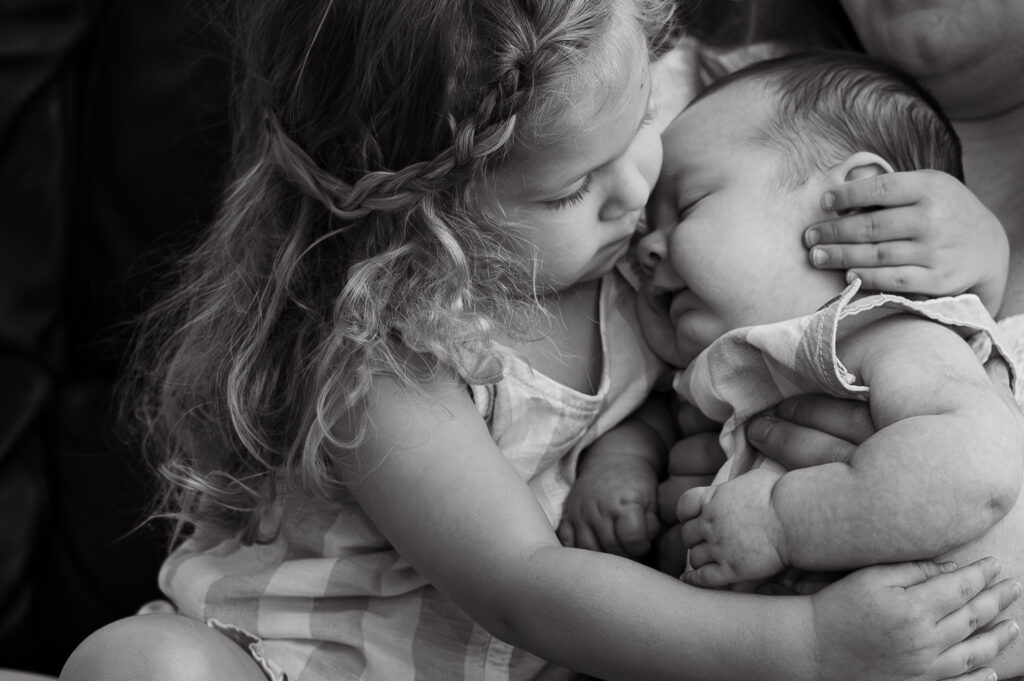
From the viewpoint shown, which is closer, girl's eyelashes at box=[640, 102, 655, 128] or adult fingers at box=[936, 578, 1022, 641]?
adult fingers at box=[936, 578, 1022, 641]

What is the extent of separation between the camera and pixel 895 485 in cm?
86

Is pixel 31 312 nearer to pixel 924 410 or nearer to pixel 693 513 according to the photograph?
pixel 693 513

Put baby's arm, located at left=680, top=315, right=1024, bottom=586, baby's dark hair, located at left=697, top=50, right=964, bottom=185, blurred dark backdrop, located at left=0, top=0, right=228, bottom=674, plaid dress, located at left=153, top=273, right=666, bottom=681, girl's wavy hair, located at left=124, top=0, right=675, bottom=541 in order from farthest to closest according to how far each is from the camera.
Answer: blurred dark backdrop, located at left=0, top=0, right=228, bottom=674 < plaid dress, located at left=153, top=273, right=666, bottom=681 < baby's dark hair, located at left=697, top=50, right=964, bottom=185 < girl's wavy hair, located at left=124, top=0, right=675, bottom=541 < baby's arm, located at left=680, top=315, right=1024, bottom=586

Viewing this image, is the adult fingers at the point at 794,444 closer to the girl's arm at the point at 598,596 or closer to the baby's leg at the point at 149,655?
the girl's arm at the point at 598,596

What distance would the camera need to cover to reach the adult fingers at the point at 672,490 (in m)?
1.15

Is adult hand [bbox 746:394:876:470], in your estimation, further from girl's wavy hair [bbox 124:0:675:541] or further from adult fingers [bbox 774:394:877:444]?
girl's wavy hair [bbox 124:0:675:541]

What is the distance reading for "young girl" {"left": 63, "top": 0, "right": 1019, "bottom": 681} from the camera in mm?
943

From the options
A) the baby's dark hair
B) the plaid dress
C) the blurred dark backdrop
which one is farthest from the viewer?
the blurred dark backdrop

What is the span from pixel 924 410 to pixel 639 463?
0.37 metres

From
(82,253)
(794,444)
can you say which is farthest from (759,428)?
(82,253)

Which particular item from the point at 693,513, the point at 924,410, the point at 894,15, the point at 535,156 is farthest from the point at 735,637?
the point at 894,15

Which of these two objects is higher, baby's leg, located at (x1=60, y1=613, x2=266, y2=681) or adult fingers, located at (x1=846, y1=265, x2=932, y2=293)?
adult fingers, located at (x1=846, y1=265, x2=932, y2=293)

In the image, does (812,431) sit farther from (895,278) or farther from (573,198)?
(573,198)

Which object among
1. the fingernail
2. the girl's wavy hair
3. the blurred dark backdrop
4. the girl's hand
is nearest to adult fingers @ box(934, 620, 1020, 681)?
the girl's hand
